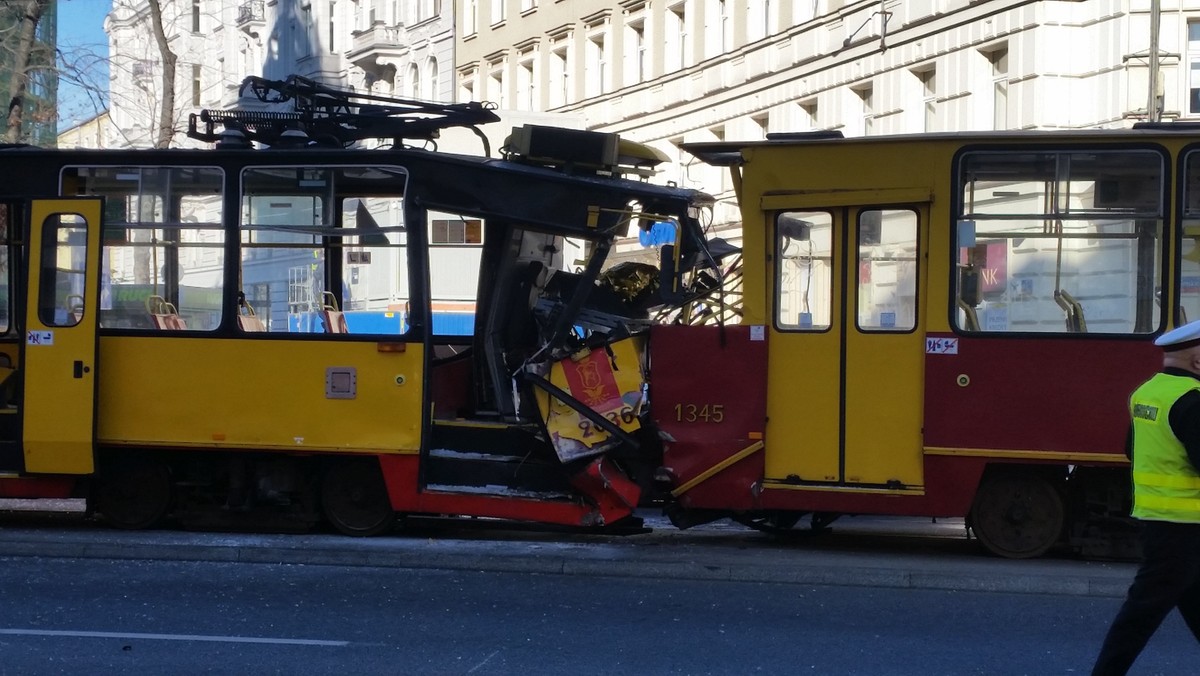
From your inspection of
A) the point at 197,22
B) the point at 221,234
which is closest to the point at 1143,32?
the point at 221,234

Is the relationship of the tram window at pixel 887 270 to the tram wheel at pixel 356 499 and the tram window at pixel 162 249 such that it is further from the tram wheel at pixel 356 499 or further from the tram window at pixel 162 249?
the tram window at pixel 162 249

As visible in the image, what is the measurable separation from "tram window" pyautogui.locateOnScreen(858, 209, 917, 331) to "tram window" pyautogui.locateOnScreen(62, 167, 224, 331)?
16.5 ft

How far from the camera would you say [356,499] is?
1239cm

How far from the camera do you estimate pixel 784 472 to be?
11.3 meters

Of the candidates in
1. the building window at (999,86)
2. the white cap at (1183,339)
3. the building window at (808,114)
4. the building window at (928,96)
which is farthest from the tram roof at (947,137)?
the building window at (808,114)

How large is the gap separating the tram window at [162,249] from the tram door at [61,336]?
0.15 metres

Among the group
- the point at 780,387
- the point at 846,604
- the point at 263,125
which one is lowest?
the point at 846,604

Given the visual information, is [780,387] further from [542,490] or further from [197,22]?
[197,22]

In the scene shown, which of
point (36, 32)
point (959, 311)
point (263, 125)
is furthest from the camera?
point (36, 32)

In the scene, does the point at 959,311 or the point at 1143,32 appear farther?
the point at 1143,32

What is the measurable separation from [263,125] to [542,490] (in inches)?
150

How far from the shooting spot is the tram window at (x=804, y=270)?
11.3m

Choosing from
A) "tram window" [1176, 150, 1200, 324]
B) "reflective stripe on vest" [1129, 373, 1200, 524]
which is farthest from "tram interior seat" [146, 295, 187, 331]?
"reflective stripe on vest" [1129, 373, 1200, 524]

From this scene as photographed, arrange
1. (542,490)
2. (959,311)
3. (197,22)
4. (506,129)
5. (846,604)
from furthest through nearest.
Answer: (197,22) < (506,129) < (542,490) < (959,311) < (846,604)
